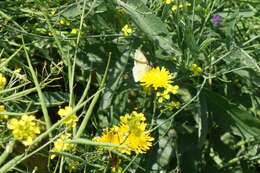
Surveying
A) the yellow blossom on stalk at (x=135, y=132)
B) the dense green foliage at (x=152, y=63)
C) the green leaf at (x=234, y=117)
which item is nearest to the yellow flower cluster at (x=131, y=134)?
the yellow blossom on stalk at (x=135, y=132)

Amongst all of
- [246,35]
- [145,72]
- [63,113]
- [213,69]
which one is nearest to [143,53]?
[145,72]

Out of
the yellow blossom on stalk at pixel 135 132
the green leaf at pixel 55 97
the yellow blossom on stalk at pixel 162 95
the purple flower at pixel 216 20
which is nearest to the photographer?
the yellow blossom on stalk at pixel 135 132

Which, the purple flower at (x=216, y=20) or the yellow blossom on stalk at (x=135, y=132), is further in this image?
the purple flower at (x=216, y=20)

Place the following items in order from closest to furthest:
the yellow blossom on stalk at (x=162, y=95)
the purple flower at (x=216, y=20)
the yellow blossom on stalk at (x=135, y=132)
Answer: the yellow blossom on stalk at (x=135, y=132), the yellow blossom on stalk at (x=162, y=95), the purple flower at (x=216, y=20)

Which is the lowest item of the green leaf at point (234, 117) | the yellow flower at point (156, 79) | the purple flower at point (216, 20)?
the green leaf at point (234, 117)

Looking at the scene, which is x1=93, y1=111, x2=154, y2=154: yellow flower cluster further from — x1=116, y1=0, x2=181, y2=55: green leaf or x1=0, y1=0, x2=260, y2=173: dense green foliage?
x1=116, y1=0, x2=181, y2=55: green leaf

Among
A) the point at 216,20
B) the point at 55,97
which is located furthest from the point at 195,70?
the point at 55,97

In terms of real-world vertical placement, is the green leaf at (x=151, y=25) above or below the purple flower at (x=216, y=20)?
above

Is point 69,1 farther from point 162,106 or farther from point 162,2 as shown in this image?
point 162,106

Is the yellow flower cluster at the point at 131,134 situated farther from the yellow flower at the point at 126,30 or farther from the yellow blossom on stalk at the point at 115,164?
the yellow flower at the point at 126,30

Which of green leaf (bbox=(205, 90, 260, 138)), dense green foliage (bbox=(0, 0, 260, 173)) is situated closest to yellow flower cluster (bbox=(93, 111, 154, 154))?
dense green foliage (bbox=(0, 0, 260, 173))
